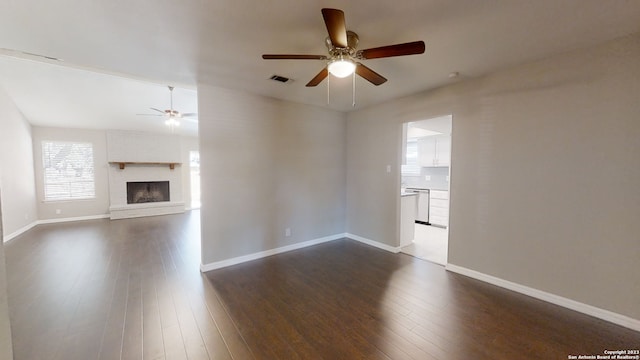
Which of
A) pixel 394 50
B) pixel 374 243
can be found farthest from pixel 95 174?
pixel 394 50

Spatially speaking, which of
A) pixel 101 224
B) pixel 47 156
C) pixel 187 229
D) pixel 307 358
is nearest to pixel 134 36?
pixel 307 358

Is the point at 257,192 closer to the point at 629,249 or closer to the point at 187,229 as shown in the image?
the point at 187,229

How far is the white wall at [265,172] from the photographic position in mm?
3191

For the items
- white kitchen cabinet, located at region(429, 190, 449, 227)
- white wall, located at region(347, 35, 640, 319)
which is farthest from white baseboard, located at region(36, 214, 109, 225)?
white kitchen cabinet, located at region(429, 190, 449, 227)

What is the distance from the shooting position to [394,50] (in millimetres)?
1702

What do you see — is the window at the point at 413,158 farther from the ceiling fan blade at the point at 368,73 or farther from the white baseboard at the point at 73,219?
the white baseboard at the point at 73,219

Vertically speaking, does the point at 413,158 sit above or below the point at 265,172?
above

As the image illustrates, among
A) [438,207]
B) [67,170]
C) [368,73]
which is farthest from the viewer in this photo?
[67,170]

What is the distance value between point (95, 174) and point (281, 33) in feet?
25.0

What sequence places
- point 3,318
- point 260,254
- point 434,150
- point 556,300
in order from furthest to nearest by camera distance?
1. point 434,150
2. point 260,254
3. point 556,300
4. point 3,318

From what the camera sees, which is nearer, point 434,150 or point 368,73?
point 368,73

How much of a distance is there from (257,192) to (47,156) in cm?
658

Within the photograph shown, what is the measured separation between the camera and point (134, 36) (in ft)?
6.59

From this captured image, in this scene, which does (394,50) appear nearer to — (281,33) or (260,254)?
(281,33)
